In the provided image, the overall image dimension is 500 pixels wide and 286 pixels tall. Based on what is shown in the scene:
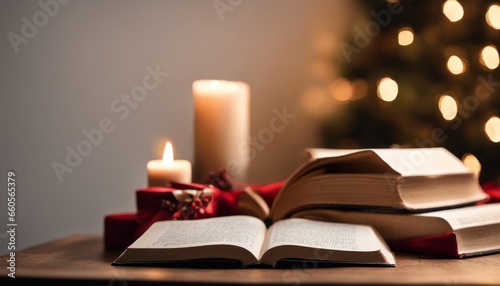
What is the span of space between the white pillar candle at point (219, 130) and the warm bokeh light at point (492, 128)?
2.83ft

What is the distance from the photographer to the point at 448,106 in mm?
1753

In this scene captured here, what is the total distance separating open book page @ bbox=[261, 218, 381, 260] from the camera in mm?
766

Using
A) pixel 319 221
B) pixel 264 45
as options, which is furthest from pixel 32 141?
pixel 319 221

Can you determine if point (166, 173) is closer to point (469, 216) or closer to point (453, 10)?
point (469, 216)

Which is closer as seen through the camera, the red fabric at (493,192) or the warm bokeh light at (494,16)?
the red fabric at (493,192)

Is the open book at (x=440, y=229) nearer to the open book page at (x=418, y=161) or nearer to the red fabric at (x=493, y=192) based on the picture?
the open book page at (x=418, y=161)

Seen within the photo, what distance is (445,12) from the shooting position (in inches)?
69.2

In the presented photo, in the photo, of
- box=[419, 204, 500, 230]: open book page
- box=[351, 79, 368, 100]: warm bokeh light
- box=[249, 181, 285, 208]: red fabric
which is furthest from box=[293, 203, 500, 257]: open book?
box=[351, 79, 368, 100]: warm bokeh light

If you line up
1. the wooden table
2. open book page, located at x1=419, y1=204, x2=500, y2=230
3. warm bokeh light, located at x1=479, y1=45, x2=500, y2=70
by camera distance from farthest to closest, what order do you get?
1. warm bokeh light, located at x1=479, y1=45, x2=500, y2=70
2. open book page, located at x1=419, y1=204, x2=500, y2=230
3. the wooden table

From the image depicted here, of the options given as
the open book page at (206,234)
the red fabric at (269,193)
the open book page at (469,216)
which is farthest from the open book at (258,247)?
the red fabric at (269,193)

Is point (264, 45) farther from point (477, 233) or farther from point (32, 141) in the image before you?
point (477, 233)

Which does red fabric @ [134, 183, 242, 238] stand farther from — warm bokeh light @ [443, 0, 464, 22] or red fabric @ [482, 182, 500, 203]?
warm bokeh light @ [443, 0, 464, 22]

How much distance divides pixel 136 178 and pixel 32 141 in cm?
35

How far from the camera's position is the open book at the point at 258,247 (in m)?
0.75
